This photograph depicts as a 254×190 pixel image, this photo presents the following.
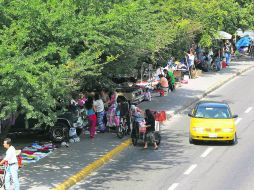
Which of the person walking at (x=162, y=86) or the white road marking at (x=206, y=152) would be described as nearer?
the white road marking at (x=206, y=152)

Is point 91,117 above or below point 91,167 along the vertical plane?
above

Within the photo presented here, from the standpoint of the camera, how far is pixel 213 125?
23.4 metres

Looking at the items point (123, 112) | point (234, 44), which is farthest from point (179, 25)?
point (234, 44)

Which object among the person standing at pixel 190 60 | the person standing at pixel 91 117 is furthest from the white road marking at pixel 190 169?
the person standing at pixel 190 60

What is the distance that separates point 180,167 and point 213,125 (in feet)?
13.0

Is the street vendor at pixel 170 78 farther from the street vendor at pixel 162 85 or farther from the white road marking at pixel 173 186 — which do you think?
the white road marking at pixel 173 186

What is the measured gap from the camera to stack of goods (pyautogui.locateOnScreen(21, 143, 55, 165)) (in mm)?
20631

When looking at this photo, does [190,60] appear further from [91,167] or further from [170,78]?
[91,167]

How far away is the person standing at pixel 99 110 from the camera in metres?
25.6

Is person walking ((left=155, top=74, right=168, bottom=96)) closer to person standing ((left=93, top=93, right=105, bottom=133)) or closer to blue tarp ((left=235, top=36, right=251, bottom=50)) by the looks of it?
person standing ((left=93, top=93, right=105, bottom=133))

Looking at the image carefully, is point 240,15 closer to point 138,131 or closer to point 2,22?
point 138,131

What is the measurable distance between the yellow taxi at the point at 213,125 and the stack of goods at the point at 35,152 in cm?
531

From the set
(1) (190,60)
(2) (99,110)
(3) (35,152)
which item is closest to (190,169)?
(3) (35,152)

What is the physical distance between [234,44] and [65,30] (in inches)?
1782
